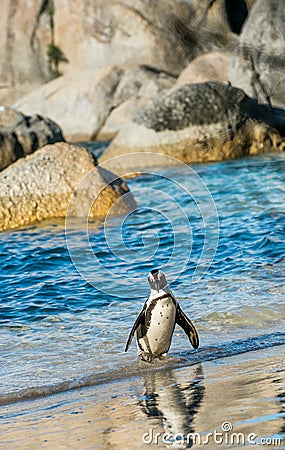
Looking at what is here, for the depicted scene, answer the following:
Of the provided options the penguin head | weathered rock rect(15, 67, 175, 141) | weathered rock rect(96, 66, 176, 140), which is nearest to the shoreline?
the penguin head

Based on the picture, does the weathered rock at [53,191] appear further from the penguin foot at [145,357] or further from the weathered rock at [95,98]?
the weathered rock at [95,98]

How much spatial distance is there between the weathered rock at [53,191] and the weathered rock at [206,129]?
19.3ft

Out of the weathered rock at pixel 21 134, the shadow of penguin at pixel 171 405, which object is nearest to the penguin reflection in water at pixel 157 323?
the shadow of penguin at pixel 171 405

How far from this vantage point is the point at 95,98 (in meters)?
27.0

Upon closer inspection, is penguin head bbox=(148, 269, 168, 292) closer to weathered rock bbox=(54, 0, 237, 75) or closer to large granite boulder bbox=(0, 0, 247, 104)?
weathered rock bbox=(54, 0, 237, 75)

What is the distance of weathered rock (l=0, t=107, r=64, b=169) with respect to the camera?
18281mm

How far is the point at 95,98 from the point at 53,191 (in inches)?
605

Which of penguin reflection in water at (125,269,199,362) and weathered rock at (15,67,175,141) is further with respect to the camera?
weathered rock at (15,67,175,141)

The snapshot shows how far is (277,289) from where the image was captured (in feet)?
26.2

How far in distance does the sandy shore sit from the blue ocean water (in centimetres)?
36

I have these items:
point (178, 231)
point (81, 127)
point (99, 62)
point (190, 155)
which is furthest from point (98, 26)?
point (178, 231)
